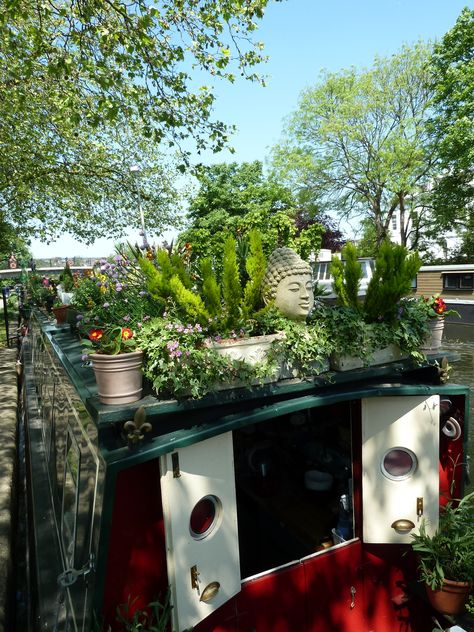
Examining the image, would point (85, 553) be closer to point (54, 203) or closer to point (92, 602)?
point (92, 602)

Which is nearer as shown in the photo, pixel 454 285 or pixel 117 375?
pixel 117 375

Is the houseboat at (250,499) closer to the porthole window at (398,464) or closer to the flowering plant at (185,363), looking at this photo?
the porthole window at (398,464)

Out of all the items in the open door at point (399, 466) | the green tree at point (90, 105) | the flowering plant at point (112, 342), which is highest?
the green tree at point (90, 105)

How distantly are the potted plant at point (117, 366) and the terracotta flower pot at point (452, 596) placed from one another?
2.99 metres

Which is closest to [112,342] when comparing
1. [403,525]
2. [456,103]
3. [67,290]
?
[403,525]

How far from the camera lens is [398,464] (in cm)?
348

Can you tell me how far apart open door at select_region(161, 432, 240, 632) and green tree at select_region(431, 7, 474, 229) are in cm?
2069

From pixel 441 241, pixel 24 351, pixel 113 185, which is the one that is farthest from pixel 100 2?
pixel 441 241

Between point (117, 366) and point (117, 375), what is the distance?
6 cm

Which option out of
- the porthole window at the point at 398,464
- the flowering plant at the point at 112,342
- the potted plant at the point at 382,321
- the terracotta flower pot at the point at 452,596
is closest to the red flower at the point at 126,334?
the flowering plant at the point at 112,342

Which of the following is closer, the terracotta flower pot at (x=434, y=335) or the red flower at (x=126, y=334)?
the red flower at (x=126, y=334)

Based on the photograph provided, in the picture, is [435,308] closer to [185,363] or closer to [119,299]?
[185,363]

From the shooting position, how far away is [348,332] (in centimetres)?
309

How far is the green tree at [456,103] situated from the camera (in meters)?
19.0
